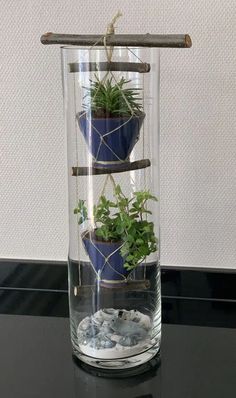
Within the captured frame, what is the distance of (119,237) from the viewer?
28.7 inches

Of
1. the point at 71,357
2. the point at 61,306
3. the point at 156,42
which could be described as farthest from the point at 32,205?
the point at 156,42

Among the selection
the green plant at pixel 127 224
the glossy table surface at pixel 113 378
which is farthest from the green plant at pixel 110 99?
the glossy table surface at pixel 113 378

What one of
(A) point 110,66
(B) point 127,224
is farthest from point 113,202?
(A) point 110,66

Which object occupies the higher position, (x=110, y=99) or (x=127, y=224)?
(x=110, y=99)

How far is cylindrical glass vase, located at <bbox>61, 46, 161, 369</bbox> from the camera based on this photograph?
2.34 feet

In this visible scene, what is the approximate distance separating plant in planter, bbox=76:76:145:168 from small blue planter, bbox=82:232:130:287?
0.32 ft

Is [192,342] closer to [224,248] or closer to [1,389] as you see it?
[224,248]

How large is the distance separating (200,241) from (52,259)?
10.0 inches

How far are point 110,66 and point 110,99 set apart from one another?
44 millimetres

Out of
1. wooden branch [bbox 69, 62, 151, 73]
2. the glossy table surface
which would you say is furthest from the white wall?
wooden branch [bbox 69, 62, 151, 73]

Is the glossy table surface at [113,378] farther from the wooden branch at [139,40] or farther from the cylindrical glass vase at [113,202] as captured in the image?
the wooden branch at [139,40]

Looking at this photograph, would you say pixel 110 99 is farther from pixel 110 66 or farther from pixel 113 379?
pixel 113 379

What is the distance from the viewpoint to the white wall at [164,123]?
2.78 ft

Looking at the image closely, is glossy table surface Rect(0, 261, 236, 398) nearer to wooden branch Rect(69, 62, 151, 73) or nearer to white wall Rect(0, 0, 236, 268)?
white wall Rect(0, 0, 236, 268)
